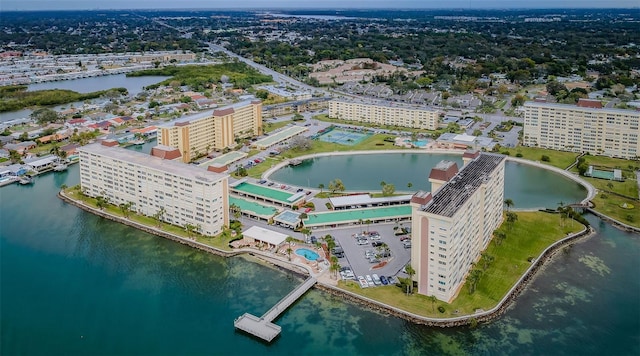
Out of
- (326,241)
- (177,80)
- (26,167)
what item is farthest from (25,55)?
(326,241)

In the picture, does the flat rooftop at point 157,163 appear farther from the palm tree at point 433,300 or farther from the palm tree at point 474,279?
the palm tree at point 474,279

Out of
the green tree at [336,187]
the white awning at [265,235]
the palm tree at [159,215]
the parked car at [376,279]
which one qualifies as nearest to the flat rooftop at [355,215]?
the white awning at [265,235]

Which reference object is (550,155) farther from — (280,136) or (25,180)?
(25,180)

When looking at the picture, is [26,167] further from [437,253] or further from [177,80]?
[177,80]

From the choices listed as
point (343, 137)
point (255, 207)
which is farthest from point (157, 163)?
point (343, 137)

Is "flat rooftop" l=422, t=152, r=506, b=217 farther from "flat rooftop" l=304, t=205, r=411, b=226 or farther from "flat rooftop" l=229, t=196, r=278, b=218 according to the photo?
"flat rooftop" l=229, t=196, r=278, b=218

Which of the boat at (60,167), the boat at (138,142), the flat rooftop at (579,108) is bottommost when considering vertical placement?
the boat at (60,167)
